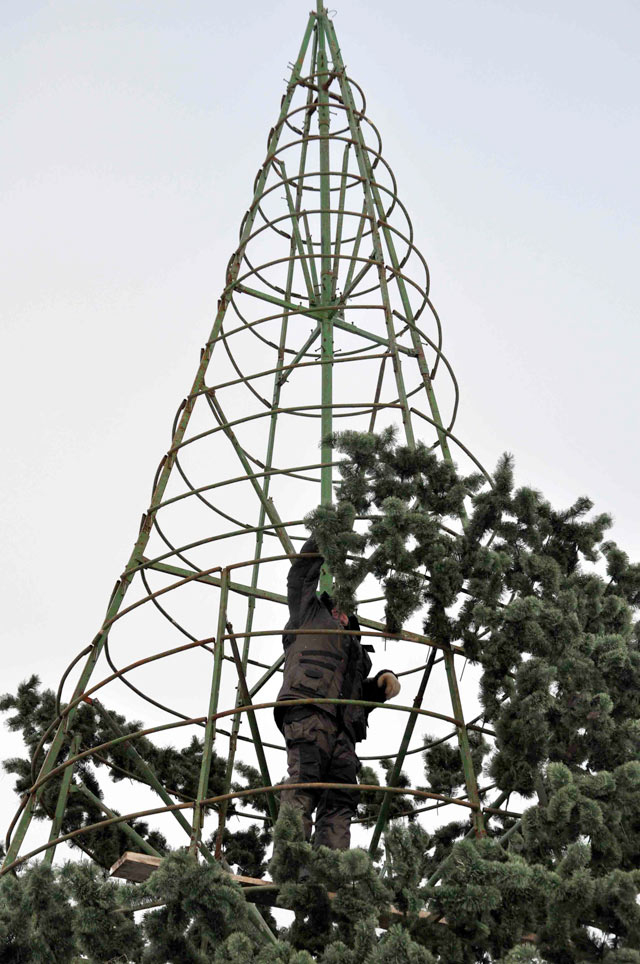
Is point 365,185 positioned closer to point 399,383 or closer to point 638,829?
point 399,383

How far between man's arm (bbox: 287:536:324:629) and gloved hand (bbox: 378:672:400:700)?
83cm

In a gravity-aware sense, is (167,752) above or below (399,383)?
below

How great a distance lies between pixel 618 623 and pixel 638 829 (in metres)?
1.53

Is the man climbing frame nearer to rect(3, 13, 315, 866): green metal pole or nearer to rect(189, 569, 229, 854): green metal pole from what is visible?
rect(189, 569, 229, 854): green metal pole

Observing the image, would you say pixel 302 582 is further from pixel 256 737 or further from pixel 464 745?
pixel 464 745

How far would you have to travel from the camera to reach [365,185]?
1116 centimetres

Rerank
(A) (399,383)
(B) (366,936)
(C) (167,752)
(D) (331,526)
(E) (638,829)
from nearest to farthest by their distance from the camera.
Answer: (B) (366,936), (E) (638,829), (D) (331,526), (A) (399,383), (C) (167,752)

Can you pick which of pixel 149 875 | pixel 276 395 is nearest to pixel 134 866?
pixel 149 875

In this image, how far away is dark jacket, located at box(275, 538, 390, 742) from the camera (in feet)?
27.9

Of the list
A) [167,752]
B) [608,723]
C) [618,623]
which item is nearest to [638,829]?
[608,723]

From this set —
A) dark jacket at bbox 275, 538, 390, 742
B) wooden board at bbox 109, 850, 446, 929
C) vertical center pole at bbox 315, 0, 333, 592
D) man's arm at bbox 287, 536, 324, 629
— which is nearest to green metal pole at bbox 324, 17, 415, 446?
vertical center pole at bbox 315, 0, 333, 592

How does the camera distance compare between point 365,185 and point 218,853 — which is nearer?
point 218,853

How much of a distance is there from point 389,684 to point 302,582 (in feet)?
3.38

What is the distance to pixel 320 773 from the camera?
838 centimetres
